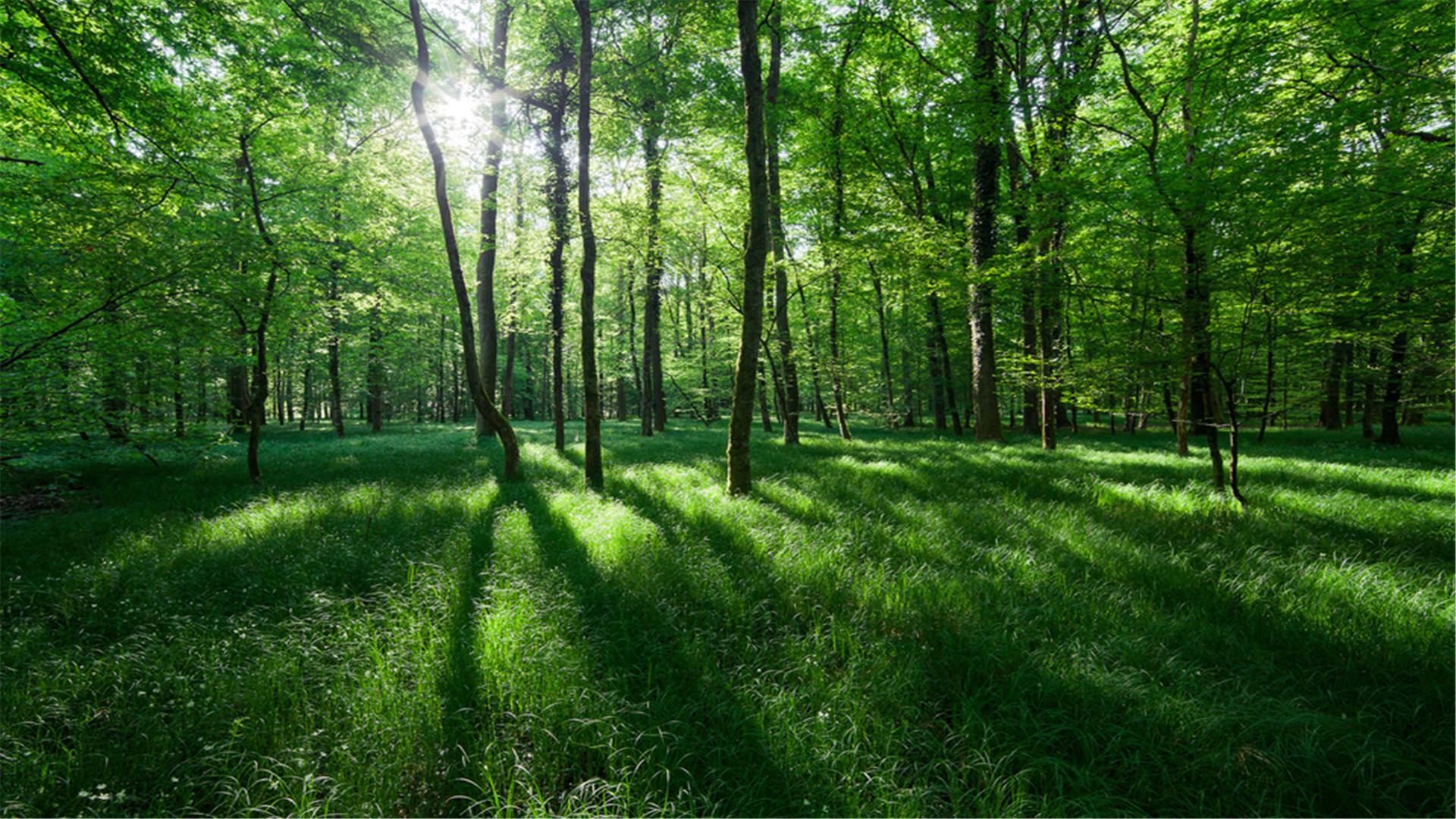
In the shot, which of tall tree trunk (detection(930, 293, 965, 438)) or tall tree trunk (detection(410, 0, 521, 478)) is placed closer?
tall tree trunk (detection(410, 0, 521, 478))

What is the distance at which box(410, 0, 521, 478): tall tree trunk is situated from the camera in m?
7.94

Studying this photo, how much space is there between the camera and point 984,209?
1157cm

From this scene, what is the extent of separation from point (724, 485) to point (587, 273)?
4.72 m

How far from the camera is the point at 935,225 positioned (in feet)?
41.3

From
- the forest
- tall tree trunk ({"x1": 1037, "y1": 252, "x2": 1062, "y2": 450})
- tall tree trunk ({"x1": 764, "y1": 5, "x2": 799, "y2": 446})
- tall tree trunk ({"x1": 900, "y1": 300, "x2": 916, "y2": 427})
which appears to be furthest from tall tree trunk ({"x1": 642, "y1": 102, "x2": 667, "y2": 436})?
tall tree trunk ({"x1": 900, "y1": 300, "x2": 916, "y2": 427})

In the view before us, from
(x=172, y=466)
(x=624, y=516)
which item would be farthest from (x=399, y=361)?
(x=624, y=516)

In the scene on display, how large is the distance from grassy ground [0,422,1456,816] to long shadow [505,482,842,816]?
19 millimetres

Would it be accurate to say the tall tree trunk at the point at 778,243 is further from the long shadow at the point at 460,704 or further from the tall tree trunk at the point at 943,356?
the long shadow at the point at 460,704

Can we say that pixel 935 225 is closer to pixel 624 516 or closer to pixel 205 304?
pixel 624 516

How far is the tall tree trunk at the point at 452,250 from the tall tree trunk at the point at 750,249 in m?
4.83

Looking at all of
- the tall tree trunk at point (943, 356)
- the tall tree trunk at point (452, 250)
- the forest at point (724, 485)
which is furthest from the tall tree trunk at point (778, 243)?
the tall tree trunk at point (452, 250)

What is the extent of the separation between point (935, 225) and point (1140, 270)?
6.80 m

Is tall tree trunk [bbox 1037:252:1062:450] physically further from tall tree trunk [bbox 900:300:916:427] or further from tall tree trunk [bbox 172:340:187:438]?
A: tall tree trunk [bbox 172:340:187:438]

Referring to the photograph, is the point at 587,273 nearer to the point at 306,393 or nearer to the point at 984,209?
the point at 984,209
